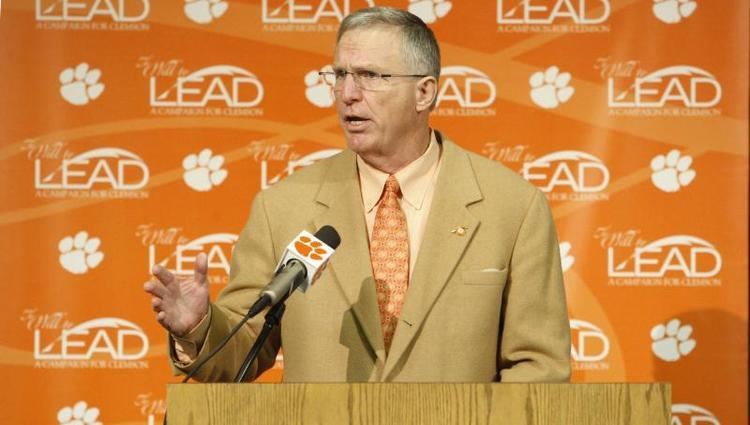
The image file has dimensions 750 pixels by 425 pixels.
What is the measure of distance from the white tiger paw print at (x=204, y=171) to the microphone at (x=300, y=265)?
7.12 feet

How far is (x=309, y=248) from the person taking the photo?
2.26 m

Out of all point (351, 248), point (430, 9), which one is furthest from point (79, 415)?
point (430, 9)

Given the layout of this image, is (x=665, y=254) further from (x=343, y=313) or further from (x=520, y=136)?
(x=343, y=313)

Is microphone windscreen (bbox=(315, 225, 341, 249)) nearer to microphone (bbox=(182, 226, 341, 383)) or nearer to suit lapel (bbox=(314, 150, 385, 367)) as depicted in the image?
microphone (bbox=(182, 226, 341, 383))

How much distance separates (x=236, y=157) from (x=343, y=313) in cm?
172

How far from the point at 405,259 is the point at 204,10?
200cm

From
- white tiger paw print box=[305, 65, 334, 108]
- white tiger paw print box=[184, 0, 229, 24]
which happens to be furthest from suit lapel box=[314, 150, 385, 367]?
white tiger paw print box=[184, 0, 229, 24]

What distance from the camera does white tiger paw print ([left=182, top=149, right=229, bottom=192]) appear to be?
444cm

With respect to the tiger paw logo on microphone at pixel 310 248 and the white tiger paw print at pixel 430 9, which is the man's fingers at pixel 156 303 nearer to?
the tiger paw logo on microphone at pixel 310 248

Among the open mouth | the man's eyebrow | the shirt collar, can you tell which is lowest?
the shirt collar

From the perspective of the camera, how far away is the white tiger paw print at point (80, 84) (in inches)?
175

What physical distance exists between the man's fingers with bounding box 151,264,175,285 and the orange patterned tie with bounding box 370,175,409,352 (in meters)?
0.77

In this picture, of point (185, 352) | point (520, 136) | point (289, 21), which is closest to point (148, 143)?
point (289, 21)

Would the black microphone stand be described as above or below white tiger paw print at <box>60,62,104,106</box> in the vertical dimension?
below
